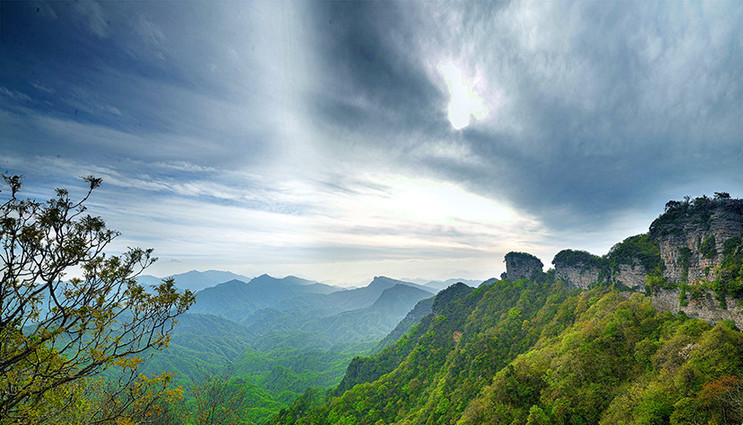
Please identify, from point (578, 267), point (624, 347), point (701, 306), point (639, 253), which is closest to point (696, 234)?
point (701, 306)

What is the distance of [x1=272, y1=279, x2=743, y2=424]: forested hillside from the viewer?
1827 centimetres

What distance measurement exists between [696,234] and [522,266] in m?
56.9

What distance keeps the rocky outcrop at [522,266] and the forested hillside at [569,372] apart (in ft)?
23.9

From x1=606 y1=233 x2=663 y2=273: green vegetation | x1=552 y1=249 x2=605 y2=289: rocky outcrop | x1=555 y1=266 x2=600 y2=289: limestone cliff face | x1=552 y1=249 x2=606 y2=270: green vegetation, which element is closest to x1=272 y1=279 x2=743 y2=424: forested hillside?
x1=555 y1=266 x2=600 y2=289: limestone cliff face

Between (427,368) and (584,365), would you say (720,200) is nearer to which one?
(584,365)

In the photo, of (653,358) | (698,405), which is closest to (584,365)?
(653,358)

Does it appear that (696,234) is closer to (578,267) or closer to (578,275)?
(578,267)

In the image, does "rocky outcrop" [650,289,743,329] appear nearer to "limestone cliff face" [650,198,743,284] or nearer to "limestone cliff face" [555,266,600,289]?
"limestone cliff face" [650,198,743,284]

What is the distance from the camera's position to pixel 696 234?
27.5 meters

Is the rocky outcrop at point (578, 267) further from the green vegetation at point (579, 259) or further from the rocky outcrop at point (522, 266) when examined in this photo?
the rocky outcrop at point (522, 266)

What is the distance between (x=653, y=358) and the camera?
2284 cm

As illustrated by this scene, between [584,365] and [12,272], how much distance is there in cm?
4267

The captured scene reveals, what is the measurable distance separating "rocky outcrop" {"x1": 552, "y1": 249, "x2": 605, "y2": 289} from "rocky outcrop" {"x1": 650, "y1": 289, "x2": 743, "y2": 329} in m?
19.6

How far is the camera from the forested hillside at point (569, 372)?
59.9ft
